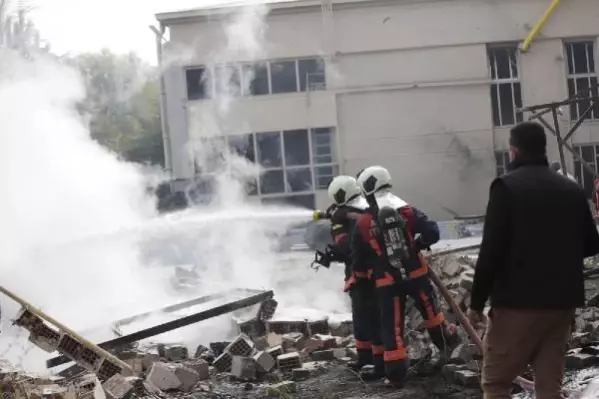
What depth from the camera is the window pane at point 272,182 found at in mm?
20219

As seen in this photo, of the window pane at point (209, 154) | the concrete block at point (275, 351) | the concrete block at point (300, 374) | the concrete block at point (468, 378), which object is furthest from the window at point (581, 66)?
the concrete block at point (468, 378)

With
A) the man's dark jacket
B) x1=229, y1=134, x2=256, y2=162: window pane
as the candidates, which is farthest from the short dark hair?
x1=229, y1=134, x2=256, y2=162: window pane

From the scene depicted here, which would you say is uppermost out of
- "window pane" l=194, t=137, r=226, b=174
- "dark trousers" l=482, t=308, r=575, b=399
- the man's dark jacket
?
"window pane" l=194, t=137, r=226, b=174

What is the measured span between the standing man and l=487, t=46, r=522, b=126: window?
58.3 ft

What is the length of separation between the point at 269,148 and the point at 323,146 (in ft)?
4.52

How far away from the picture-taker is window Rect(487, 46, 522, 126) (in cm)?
2106

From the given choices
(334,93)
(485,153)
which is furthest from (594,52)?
(334,93)

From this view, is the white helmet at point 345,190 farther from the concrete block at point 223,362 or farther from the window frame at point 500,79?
the window frame at point 500,79

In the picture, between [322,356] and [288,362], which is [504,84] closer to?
[322,356]

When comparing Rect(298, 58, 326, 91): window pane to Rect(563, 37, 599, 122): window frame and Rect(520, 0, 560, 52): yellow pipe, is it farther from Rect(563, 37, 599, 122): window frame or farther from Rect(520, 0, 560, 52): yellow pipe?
Rect(563, 37, 599, 122): window frame

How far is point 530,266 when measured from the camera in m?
3.69

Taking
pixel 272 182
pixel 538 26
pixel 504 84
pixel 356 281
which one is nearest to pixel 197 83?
pixel 272 182

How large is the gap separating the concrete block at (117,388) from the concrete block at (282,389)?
1112mm

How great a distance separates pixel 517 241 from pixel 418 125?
17.2 m
